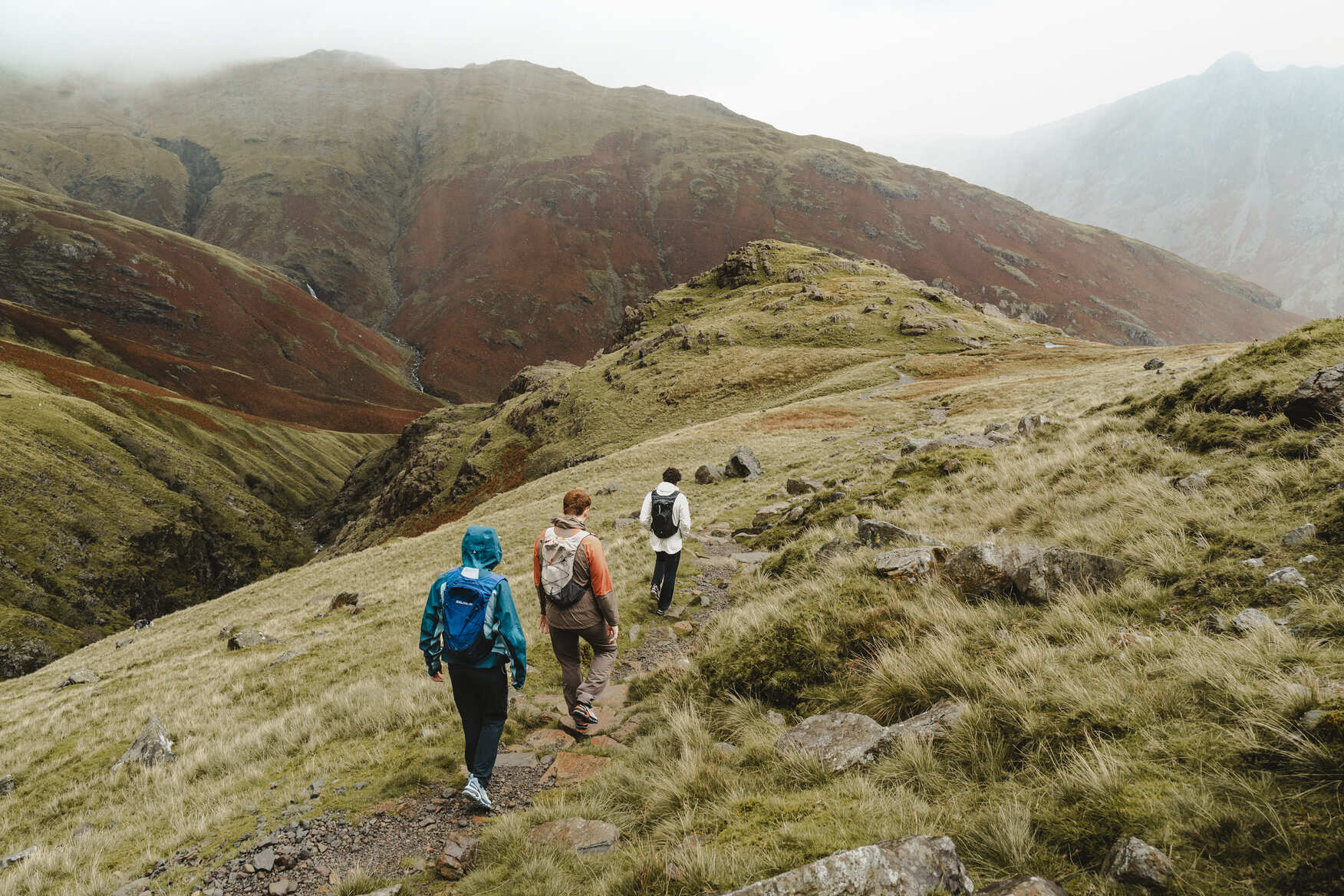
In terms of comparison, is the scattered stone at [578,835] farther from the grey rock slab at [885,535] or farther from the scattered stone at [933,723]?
the grey rock slab at [885,535]

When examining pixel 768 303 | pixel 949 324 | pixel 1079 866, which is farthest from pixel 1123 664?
pixel 768 303

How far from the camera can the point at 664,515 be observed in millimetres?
10922

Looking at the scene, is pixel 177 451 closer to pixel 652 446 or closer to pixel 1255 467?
pixel 652 446

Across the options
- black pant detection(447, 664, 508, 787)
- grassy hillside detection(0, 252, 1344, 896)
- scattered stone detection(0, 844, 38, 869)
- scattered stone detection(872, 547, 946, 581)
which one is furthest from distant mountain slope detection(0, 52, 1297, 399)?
black pant detection(447, 664, 508, 787)

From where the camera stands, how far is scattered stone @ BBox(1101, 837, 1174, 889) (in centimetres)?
254

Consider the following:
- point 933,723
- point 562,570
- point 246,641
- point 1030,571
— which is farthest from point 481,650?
point 246,641

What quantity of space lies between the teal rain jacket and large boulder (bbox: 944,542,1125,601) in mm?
5196

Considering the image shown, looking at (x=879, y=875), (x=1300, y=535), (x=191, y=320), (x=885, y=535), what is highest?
(x=191, y=320)

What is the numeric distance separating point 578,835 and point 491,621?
222 centimetres

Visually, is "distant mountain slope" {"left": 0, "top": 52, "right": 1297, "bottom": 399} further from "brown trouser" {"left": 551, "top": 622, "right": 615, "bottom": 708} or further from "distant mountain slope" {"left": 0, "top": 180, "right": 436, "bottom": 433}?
"brown trouser" {"left": 551, "top": 622, "right": 615, "bottom": 708}

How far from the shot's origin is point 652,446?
40812 millimetres

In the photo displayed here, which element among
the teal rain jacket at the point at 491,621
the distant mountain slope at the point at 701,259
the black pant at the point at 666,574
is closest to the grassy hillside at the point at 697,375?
the black pant at the point at 666,574

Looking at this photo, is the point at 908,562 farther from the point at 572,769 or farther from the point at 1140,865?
the point at 1140,865

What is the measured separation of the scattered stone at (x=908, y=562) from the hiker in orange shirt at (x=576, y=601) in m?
3.73
